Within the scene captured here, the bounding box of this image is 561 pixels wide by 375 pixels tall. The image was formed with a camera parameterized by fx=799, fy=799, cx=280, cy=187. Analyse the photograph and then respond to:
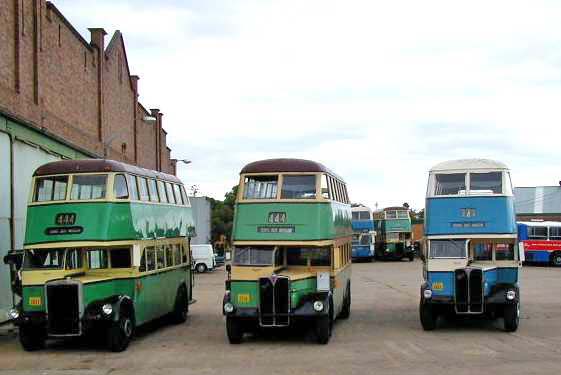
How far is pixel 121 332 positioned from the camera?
51.3ft

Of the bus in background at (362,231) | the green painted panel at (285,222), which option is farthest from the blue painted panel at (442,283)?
the bus in background at (362,231)

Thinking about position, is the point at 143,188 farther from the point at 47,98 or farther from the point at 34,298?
the point at 47,98

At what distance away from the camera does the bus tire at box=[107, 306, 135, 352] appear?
15.4m

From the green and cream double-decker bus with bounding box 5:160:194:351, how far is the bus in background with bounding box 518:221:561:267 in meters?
38.6

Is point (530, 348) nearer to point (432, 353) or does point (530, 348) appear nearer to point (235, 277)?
point (432, 353)

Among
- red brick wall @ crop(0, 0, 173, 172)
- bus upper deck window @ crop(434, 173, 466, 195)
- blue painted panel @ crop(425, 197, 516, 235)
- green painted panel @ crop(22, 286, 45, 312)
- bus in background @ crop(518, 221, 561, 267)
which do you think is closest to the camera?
green painted panel @ crop(22, 286, 45, 312)

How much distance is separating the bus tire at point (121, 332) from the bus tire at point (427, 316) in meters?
6.40

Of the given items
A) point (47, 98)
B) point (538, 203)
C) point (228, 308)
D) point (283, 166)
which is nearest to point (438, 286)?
point (283, 166)

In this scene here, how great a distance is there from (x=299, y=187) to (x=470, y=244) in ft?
15.2

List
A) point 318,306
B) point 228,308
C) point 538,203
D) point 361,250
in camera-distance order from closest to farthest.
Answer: point 318,306
point 228,308
point 361,250
point 538,203

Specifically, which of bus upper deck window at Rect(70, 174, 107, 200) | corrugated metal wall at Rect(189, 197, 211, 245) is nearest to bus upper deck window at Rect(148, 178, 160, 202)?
bus upper deck window at Rect(70, 174, 107, 200)

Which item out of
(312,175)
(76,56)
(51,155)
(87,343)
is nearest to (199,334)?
(87,343)

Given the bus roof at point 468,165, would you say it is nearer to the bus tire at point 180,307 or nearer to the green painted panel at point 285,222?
the green painted panel at point 285,222

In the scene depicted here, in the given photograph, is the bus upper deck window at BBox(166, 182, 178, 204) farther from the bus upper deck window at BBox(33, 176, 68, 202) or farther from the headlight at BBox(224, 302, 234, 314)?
the headlight at BBox(224, 302, 234, 314)
